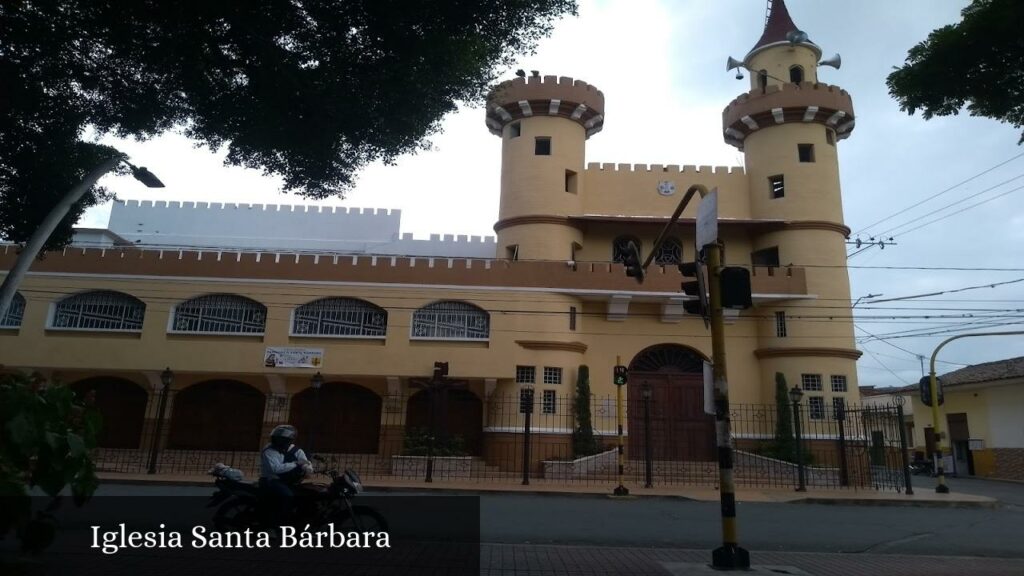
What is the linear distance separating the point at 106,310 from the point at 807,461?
22685mm

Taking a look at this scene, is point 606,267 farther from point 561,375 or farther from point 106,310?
point 106,310

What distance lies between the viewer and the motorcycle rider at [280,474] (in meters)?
6.93

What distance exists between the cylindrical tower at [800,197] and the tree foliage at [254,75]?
1585 cm

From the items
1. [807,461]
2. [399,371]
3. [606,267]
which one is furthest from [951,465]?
[399,371]

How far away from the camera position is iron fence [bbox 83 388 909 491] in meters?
18.5

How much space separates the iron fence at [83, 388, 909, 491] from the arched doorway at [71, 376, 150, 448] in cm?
7

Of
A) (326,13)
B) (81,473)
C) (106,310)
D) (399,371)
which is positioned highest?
(326,13)

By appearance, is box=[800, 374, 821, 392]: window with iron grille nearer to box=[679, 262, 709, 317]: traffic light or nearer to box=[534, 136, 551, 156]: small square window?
box=[534, 136, 551, 156]: small square window

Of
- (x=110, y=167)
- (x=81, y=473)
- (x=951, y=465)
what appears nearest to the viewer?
(x=81, y=473)

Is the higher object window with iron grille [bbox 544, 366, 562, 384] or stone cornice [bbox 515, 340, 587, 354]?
stone cornice [bbox 515, 340, 587, 354]

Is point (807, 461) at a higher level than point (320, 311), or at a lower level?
lower

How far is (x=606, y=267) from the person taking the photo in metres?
22.0

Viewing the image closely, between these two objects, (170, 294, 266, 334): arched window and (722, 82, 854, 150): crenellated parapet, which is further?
(722, 82, 854, 150): crenellated parapet

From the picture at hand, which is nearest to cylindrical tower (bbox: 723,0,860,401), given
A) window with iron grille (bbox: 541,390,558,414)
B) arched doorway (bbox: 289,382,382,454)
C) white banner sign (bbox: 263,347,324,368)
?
window with iron grille (bbox: 541,390,558,414)
